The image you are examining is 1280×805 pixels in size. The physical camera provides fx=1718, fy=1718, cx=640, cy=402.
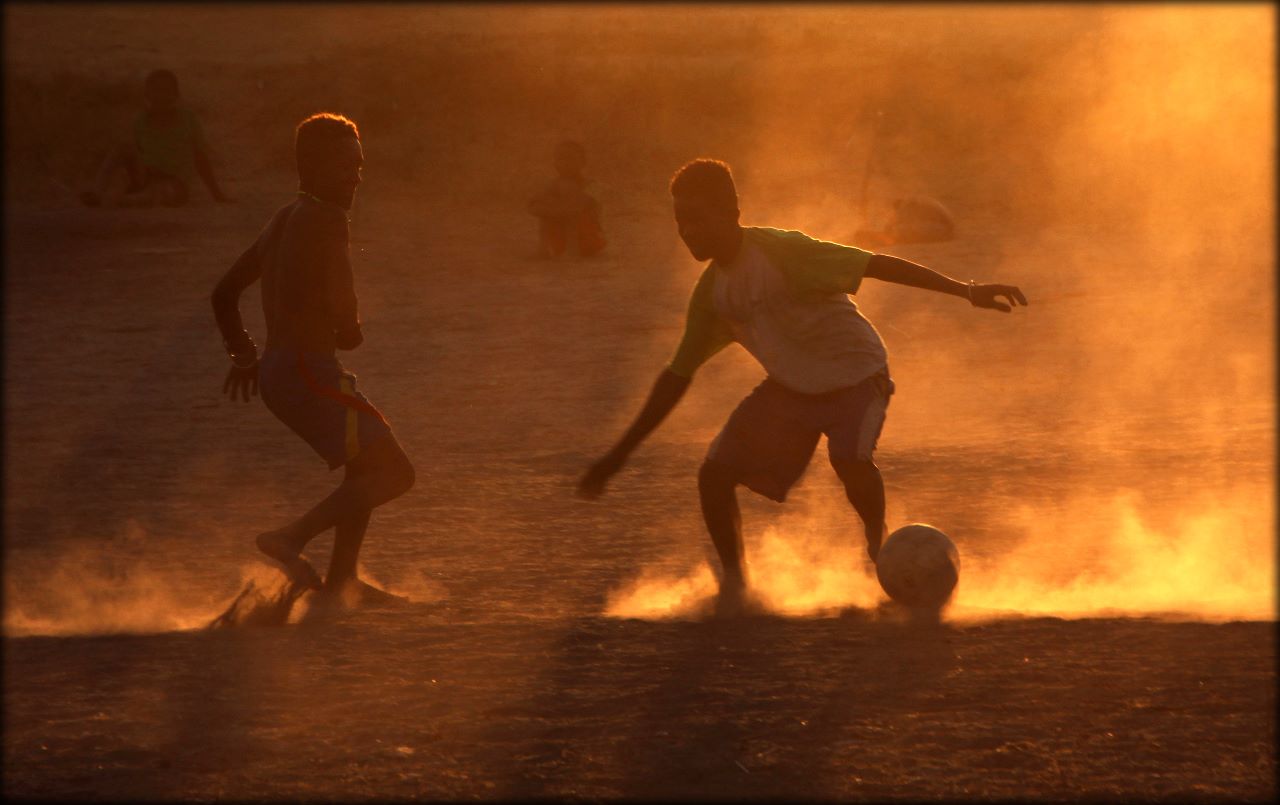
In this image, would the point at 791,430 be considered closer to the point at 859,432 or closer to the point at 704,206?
the point at 859,432

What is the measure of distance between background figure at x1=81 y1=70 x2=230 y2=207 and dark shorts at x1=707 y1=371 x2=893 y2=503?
1365 centimetres

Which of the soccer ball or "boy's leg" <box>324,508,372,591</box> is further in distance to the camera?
"boy's leg" <box>324,508,372,591</box>

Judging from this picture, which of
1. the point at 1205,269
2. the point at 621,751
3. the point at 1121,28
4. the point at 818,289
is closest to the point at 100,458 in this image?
the point at 818,289

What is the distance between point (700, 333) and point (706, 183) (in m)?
0.52

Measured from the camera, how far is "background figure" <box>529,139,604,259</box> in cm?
1622

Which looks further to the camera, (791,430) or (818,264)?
(791,430)

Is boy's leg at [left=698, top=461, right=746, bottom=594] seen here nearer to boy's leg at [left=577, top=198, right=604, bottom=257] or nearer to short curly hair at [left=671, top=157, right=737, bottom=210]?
short curly hair at [left=671, top=157, right=737, bottom=210]

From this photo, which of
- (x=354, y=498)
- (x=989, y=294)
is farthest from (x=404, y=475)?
(x=989, y=294)

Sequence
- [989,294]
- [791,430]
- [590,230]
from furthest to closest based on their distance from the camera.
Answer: [590,230], [791,430], [989,294]

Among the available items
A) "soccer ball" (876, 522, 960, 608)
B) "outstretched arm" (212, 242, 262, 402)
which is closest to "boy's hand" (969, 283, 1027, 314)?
"soccer ball" (876, 522, 960, 608)

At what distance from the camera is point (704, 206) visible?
5258 millimetres

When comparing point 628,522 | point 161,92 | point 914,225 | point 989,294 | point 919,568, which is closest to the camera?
point 989,294

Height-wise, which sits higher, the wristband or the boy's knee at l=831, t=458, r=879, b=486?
the wristband

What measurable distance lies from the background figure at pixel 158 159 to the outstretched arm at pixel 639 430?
13.6 meters
